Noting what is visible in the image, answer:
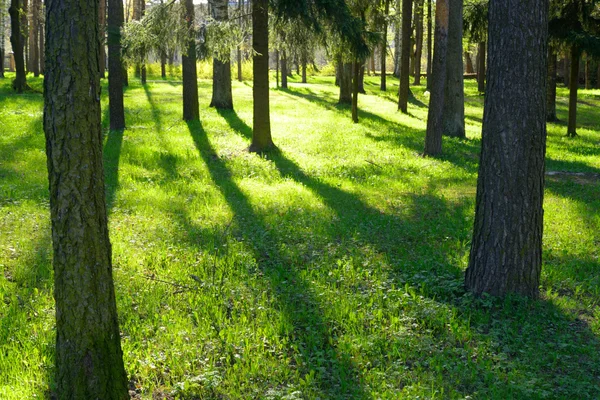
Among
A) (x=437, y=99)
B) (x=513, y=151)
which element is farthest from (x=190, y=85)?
(x=513, y=151)

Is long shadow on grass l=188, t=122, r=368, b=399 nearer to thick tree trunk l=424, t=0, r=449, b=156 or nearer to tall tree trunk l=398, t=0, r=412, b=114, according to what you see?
thick tree trunk l=424, t=0, r=449, b=156

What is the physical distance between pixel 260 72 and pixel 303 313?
954 centimetres

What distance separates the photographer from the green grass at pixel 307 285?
16.2 ft

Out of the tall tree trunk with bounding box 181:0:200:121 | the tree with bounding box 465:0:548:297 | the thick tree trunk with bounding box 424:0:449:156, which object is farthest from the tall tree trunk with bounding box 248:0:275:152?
the tree with bounding box 465:0:548:297

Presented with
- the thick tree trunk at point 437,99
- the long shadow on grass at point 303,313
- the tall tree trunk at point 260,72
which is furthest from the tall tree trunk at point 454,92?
the long shadow on grass at point 303,313

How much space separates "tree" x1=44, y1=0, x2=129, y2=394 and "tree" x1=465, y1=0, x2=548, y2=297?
381cm

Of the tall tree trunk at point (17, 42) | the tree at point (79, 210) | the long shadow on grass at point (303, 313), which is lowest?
the long shadow on grass at point (303, 313)

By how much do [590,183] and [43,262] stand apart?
10011 mm

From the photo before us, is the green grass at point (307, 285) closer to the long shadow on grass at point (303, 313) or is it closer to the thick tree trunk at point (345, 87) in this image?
the long shadow on grass at point (303, 313)

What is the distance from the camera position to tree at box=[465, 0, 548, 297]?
19.7 ft

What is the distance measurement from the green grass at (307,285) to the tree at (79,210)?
0.64m

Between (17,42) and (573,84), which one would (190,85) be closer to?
(17,42)

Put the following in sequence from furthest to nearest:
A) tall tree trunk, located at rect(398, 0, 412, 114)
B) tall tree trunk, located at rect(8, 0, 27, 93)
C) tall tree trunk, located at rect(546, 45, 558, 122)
A: tall tree trunk, located at rect(8, 0, 27, 93)
tall tree trunk, located at rect(398, 0, 412, 114)
tall tree trunk, located at rect(546, 45, 558, 122)

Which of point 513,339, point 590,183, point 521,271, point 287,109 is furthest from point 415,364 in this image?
point 287,109
